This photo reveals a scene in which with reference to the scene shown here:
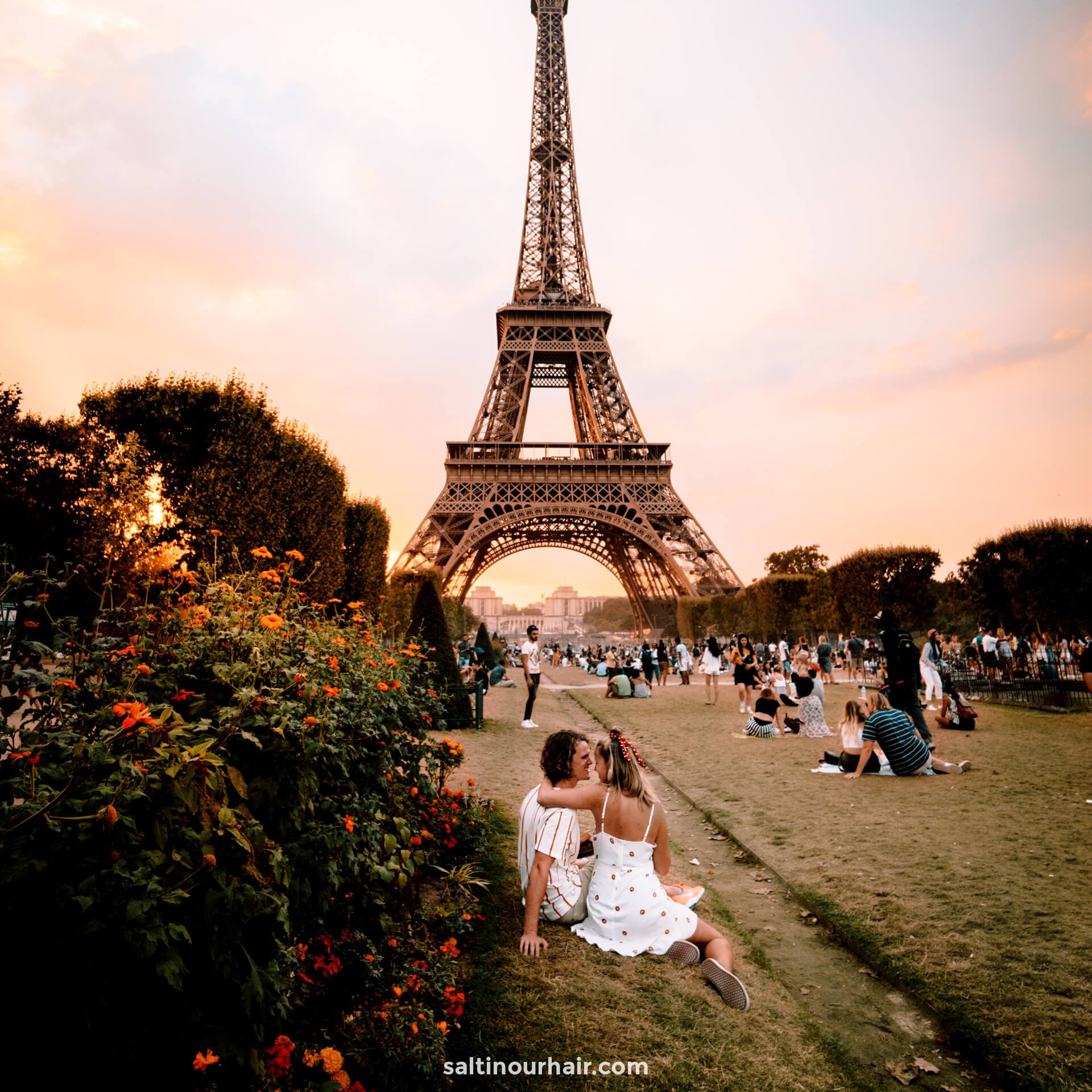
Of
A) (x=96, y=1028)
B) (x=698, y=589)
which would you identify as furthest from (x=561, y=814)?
(x=698, y=589)

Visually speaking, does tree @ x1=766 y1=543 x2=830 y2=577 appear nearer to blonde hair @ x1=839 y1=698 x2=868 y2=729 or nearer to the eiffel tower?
the eiffel tower

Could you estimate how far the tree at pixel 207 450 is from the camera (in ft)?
47.3

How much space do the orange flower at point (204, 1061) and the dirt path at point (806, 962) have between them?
2686 mm

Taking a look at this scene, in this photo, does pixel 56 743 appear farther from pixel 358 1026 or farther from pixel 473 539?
pixel 473 539

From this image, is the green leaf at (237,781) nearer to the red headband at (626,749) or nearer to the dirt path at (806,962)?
the red headband at (626,749)

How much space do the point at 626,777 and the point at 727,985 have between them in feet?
3.59

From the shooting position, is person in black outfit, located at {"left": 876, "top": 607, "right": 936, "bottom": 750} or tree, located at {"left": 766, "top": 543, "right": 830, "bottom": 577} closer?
person in black outfit, located at {"left": 876, "top": 607, "right": 936, "bottom": 750}

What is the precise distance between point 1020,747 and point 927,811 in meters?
4.70

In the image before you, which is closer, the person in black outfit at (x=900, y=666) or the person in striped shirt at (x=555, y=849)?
the person in striped shirt at (x=555, y=849)

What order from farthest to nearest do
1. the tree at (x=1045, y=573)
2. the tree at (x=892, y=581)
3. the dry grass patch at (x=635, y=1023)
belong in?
1. the tree at (x=892, y=581)
2. the tree at (x=1045, y=573)
3. the dry grass patch at (x=635, y=1023)

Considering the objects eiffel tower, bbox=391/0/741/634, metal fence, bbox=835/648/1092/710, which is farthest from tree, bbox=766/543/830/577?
metal fence, bbox=835/648/1092/710

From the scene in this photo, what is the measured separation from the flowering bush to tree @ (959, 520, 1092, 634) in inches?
882

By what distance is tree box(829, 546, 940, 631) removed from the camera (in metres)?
29.2

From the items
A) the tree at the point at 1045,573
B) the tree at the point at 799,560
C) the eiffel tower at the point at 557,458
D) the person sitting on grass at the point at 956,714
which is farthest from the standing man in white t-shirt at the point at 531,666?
the tree at the point at 799,560
